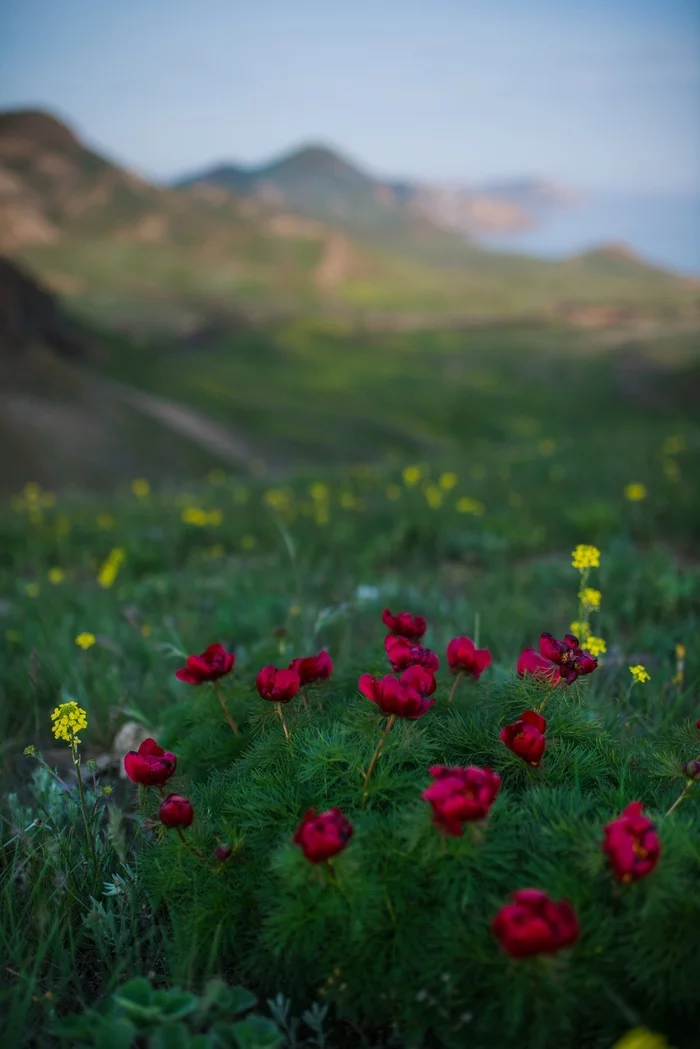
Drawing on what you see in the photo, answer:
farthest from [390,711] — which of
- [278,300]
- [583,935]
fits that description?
[278,300]

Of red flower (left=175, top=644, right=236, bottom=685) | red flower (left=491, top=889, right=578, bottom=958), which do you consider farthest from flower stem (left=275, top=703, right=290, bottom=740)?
red flower (left=491, top=889, right=578, bottom=958)

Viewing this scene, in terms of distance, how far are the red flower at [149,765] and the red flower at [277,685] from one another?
0.28m

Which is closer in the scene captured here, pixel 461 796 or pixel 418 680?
pixel 461 796

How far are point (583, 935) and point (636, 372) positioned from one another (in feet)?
187

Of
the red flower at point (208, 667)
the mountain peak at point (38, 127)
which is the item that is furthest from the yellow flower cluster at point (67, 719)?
the mountain peak at point (38, 127)

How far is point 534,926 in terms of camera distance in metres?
1.31

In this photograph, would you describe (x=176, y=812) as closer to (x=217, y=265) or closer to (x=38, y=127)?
(x=217, y=265)

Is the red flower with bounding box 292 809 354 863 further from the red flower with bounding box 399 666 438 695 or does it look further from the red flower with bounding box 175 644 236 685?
the red flower with bounding box 175 644 236 685

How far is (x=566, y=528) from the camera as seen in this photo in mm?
7605

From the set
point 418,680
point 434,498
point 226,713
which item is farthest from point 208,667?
point 434,498

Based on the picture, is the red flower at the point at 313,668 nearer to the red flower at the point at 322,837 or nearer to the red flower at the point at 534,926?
the red flower at the point at 322,837

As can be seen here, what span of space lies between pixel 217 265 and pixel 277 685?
114 m

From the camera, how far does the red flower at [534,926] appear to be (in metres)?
1.31

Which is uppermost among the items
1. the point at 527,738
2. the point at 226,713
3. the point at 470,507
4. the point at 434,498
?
the point at 527,738
